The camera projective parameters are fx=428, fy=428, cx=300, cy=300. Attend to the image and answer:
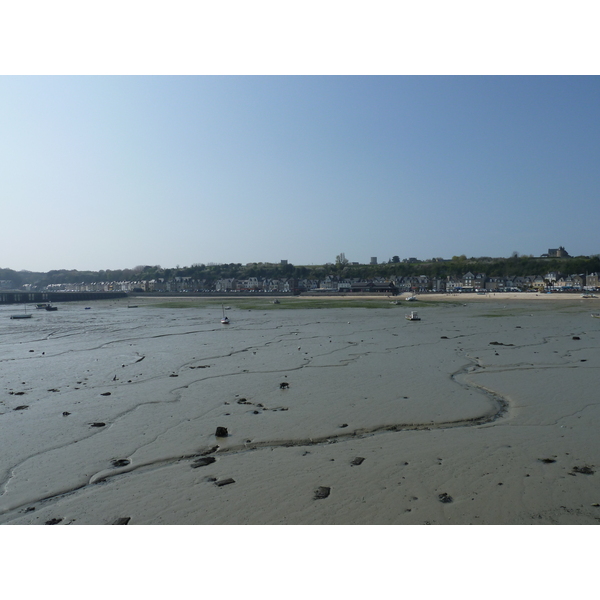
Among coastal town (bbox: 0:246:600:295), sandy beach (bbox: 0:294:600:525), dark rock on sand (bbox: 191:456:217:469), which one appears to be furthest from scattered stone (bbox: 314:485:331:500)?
coastal town (bbox: 0:246:600:295)

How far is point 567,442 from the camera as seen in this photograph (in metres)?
8.85

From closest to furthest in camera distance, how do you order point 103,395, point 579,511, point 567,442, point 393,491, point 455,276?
1. point 579,511
2. point 393,491
3. point 567,442
4. point 103,395
5. point 455,276

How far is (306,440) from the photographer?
30.7 ft

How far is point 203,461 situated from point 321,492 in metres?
2.70

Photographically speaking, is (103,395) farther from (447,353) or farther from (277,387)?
(447,353)

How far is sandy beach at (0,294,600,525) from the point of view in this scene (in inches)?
258

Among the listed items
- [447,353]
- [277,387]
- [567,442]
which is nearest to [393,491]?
[567,442]

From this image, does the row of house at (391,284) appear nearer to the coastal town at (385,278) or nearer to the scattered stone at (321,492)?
the coastal town at (385,278)

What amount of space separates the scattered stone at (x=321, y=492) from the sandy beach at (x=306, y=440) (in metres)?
0.08

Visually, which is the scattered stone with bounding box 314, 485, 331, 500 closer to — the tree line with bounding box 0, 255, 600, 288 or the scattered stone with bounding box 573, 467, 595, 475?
the scattered stone with bounding box 573, 467, 595, 475

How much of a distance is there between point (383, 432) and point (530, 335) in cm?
1979

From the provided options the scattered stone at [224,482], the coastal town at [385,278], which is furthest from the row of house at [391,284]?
the scattered stone at [224,482]

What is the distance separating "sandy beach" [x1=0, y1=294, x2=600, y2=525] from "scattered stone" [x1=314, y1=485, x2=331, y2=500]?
8 cm

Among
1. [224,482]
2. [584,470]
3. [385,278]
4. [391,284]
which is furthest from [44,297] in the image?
[584,470]
